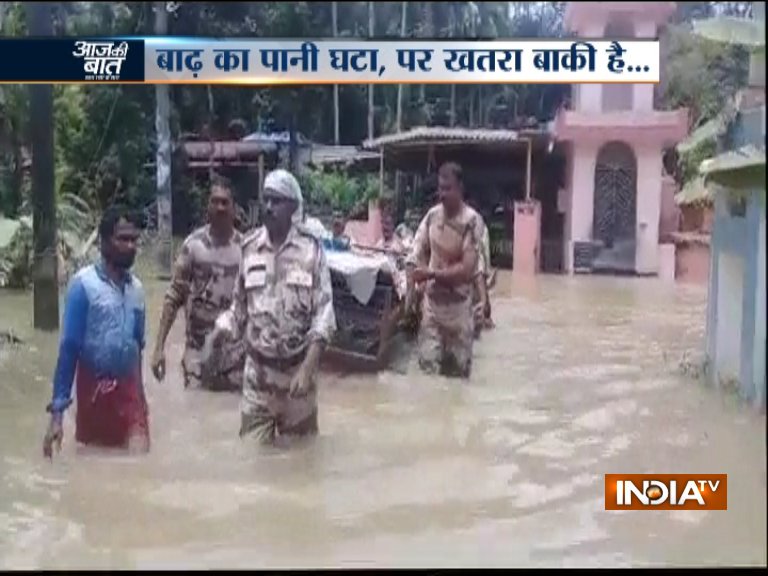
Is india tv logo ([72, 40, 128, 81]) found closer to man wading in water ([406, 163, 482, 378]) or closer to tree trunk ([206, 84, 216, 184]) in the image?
tree trunk ([206, 84, 216, 184])

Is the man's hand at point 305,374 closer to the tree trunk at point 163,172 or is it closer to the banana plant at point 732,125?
the tree trunk at point 163,172

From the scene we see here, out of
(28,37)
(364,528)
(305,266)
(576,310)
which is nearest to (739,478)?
(576,310)

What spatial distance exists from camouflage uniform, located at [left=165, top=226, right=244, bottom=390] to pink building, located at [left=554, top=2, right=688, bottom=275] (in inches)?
32.9

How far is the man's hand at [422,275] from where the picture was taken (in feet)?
10.4

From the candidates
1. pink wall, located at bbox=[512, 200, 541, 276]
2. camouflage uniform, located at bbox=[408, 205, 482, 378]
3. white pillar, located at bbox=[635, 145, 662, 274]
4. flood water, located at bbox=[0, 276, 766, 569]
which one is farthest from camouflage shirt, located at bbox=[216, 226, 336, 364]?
white pillar, located at bbox=[635, 145, 662, 274]

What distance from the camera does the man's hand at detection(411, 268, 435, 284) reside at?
10.4ft

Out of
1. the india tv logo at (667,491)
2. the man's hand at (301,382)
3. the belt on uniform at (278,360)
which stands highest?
the belt on uniform at (278,360)

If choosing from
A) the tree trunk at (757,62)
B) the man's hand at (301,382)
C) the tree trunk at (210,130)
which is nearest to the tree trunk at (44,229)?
the tree trunk at (210,130)

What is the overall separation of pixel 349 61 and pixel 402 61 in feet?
0.42

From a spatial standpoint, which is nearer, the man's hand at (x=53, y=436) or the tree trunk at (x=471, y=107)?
the tree trunk at (x=471, y=107)

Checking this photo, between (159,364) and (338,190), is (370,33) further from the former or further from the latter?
(159,364)

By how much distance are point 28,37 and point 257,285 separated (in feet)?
2.69

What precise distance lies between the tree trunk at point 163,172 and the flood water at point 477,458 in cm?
11

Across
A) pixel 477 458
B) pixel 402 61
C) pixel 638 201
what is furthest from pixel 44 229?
pixel 638 201
